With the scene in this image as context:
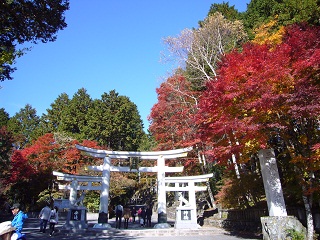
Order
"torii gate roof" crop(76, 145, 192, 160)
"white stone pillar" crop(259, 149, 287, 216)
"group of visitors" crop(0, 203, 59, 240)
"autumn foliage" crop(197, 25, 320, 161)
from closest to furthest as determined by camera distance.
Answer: "group of visitors" crop(0, 203, 59, 240) < "autumn foliage" crop(197, 25, 320, 161) < "white stone pillar" crop(259, 149, 287, 216) < "torii gate roof" crop(76, 145, 192, 160)

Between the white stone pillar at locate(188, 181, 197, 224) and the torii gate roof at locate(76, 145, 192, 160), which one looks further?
the torii gate roof at locate(76, 145, 192, 160)

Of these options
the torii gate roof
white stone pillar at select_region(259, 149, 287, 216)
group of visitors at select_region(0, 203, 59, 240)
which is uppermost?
the torii gate roof

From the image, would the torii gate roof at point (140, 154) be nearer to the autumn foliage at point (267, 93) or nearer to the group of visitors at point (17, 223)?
the group of visitors at point (17, 223)

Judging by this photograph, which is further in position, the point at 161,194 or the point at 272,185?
the point at 161,194

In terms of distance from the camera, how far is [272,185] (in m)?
10.1

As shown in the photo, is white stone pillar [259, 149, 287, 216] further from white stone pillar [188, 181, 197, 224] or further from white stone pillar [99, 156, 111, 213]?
white stone pillar [99, 156, 111, 213]

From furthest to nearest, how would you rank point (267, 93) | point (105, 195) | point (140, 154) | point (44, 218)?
point (140, 154), point (105, 195), point (44, 218), point (267, 93)

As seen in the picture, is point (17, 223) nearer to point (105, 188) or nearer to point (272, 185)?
point (272, 185)

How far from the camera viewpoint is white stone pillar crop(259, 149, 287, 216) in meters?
9.84

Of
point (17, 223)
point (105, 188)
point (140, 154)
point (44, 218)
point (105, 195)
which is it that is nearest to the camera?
point (17, 223)

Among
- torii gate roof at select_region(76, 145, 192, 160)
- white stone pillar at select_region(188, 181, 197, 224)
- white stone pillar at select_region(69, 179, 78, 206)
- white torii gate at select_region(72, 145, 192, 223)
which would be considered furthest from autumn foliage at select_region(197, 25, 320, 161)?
white stone pillar at select_region(69, 179, 78, 206)

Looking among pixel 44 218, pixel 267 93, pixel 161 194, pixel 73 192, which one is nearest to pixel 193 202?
pixel 161 194

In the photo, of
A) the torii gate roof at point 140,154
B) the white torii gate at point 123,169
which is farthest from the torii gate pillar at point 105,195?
the torii gate roof at point 140,154

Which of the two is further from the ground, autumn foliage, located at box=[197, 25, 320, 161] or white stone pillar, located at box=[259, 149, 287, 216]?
autumn foliage, located at box=[197, 25, 320, 161]
